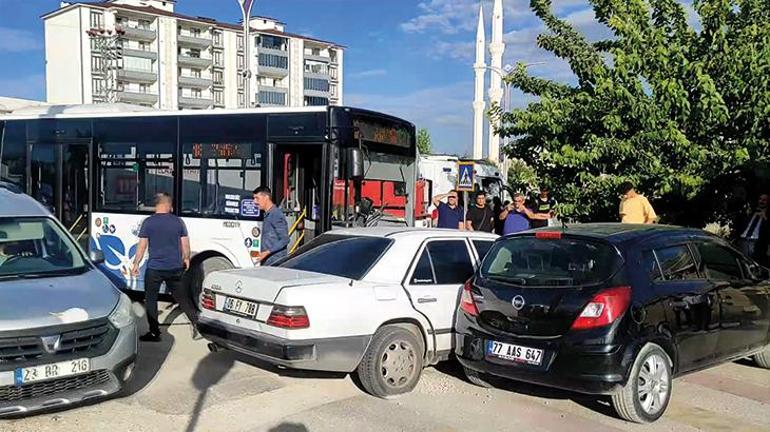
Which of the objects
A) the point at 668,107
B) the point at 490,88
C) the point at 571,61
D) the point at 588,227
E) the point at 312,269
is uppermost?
the point at 490,88

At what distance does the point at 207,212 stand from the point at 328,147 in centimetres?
213

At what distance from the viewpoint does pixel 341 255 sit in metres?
6.64

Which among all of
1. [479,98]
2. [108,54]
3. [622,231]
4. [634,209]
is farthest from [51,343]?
[108,54]

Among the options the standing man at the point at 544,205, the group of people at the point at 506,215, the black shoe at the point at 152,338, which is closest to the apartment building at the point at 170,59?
the group of people at the point at 506,215

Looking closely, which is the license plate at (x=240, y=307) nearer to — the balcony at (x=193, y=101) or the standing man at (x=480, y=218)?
the standing man at (x=480, y=218)

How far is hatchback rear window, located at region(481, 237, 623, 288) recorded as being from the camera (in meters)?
5.67

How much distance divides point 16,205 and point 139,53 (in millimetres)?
83164

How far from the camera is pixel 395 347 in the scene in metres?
6.21

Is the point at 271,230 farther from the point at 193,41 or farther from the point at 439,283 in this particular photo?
the point at 193,41

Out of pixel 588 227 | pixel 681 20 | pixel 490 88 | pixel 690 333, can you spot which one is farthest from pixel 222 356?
pixel 490 88

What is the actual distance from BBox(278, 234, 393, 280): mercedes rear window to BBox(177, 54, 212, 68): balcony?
285ft

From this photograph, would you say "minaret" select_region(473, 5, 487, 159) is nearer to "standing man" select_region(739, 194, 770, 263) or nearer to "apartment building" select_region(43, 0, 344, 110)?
"apartment building" select_region(43, 0, 344, 110)

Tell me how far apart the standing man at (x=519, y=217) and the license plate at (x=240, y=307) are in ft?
20.3

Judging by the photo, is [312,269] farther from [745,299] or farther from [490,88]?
[490,88]
